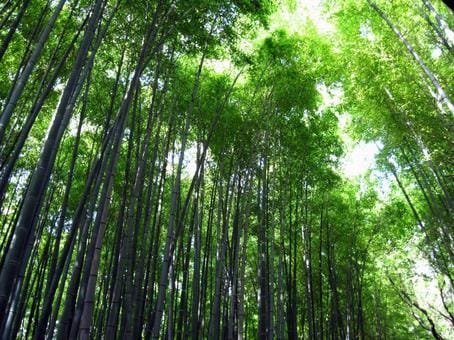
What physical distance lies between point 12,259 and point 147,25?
10.9 feet

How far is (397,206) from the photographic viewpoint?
955cm

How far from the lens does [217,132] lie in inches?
272

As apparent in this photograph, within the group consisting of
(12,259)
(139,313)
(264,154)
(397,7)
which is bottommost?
(12,259)

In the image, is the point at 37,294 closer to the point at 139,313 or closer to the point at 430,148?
the point at 139,313

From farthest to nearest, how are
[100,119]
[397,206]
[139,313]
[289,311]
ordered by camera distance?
[397,206] < [289,311] < [100,119] < [139,313]

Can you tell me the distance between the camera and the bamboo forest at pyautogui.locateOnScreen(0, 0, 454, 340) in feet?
14.4

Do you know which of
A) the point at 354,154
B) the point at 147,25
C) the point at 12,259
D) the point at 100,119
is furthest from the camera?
the point at 354,154

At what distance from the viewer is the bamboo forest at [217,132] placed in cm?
438

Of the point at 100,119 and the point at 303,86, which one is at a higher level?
the point at 303,86

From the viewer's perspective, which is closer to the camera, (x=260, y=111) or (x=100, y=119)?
(x=100, y=119)

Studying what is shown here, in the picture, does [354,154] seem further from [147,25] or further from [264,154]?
[147,25]

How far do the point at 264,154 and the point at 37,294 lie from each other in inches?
206

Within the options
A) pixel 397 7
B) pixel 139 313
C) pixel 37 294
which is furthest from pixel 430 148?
pixel 37 294

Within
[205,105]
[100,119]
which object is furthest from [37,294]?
[205,105]
